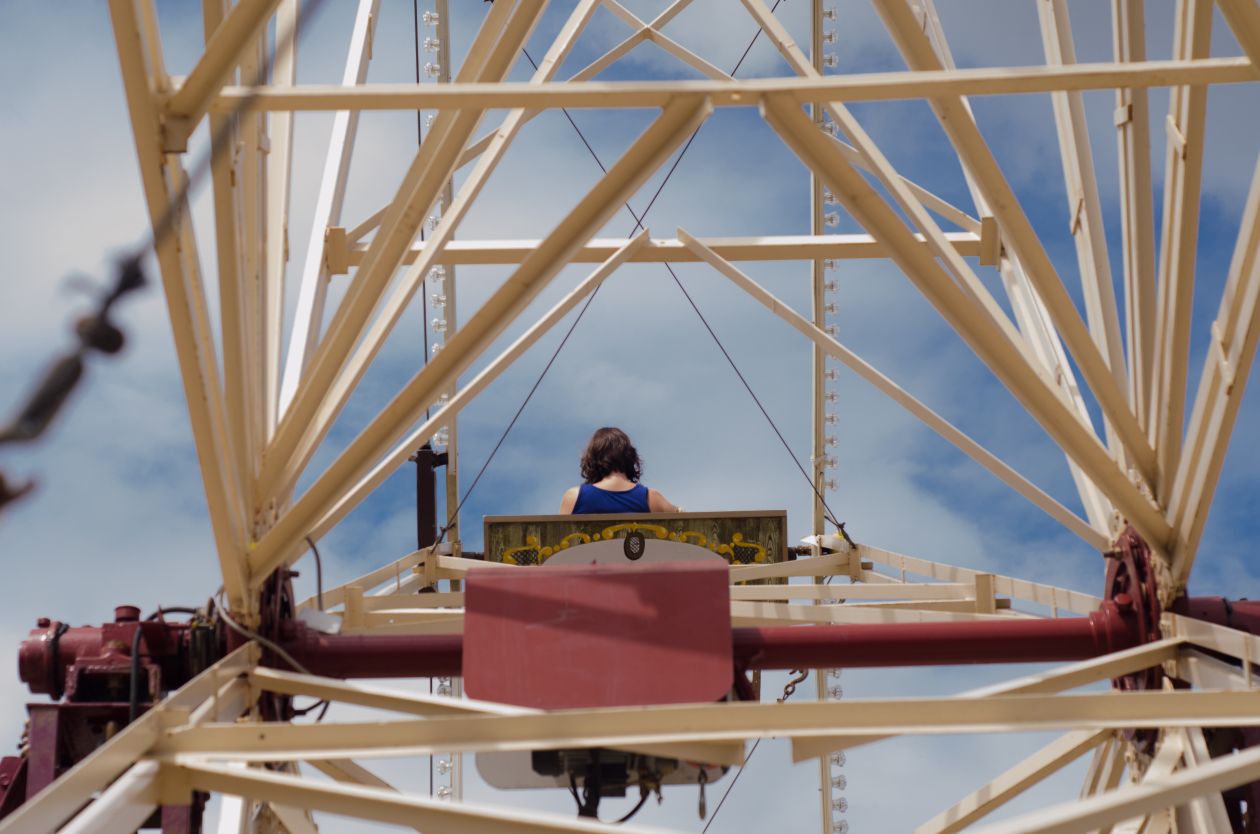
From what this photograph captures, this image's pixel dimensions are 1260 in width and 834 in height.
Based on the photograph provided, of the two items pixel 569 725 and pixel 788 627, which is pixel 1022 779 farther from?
pixel 569 725

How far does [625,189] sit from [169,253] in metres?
2.62

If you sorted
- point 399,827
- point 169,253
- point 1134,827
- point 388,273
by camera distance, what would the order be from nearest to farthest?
point 399,827 < point 169,253 < point 388,273 < point 1134,827

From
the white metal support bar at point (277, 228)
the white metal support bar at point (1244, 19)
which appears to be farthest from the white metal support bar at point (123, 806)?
the white metal support bar at point (1244, 19)

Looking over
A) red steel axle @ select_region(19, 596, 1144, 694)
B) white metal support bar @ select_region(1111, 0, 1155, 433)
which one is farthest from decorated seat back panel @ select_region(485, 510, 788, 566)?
white metal support bar @ select_region(1111, 0, 1155, 433)

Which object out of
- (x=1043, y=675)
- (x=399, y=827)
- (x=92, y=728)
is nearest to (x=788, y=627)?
(x=1043, y=675)

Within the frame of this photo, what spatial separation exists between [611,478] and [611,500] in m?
0.22

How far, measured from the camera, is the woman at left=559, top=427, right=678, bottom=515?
15.0 metres

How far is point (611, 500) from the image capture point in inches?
596

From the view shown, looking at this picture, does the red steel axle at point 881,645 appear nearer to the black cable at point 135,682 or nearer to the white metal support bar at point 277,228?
the black cable at point 135,682

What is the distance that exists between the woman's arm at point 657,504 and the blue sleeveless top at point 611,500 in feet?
0.75

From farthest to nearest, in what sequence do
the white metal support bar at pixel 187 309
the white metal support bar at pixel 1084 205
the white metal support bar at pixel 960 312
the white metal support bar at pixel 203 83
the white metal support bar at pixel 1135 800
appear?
the white metal support bar at pixel 1084 205 → the white metal support bar at pixel 960 312 → the white metal support bar at pixel 203 83 → the white metal support bar at pixel 187 309 → the white metal support bar at pixel 1135 800

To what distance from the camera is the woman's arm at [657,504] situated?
15477 mm

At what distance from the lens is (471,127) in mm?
9891

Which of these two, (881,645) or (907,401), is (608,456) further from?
(881,645)
